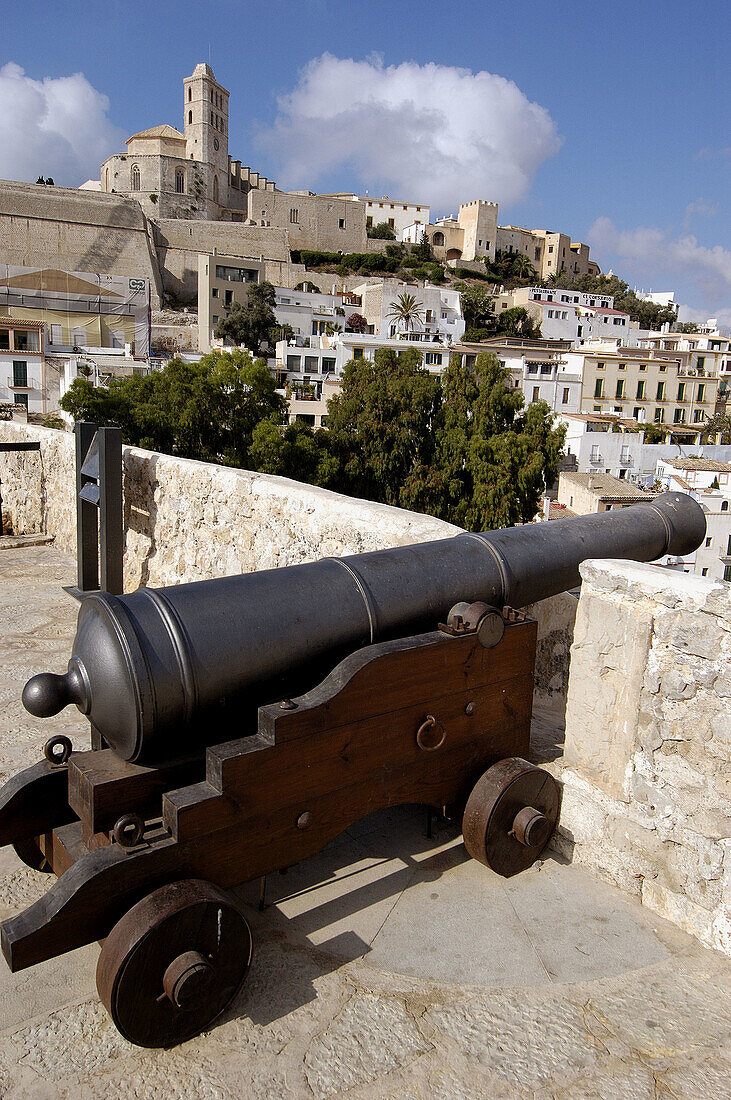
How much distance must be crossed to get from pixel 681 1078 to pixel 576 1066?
23cm

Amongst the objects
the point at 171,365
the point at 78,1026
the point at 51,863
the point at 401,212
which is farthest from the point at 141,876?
the point at 401,212

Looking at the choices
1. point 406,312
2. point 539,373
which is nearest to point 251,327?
point 406,312

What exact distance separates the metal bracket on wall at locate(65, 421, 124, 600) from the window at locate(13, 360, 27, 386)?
84.2 feet

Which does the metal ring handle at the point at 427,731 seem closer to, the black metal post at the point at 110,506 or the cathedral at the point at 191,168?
the black metal post at the point at 110,506

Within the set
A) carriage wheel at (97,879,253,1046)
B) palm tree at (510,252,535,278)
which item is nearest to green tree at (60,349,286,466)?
carriage wheel at (97,879,253,1046)

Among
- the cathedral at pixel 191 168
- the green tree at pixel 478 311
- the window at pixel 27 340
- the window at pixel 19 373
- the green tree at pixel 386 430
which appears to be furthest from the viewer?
the cathedral at pixel 191 168

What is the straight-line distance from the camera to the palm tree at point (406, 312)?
50594mm

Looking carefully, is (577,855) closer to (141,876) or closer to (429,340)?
(141,876)

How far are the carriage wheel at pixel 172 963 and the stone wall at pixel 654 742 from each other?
1233 mm

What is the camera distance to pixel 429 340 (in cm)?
4741

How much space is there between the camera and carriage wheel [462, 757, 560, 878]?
2387 mm

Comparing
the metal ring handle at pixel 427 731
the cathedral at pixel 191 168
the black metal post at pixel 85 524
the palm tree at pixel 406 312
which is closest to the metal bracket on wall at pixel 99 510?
the black metal post at pixel 85 524

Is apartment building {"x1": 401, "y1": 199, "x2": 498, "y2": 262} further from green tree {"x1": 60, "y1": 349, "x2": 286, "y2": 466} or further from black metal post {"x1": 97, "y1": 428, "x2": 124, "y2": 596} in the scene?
black metal post {"x1": 97, "y1": 428, "x2": 124, "y2": 596}

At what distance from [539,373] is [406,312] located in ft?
39.4
